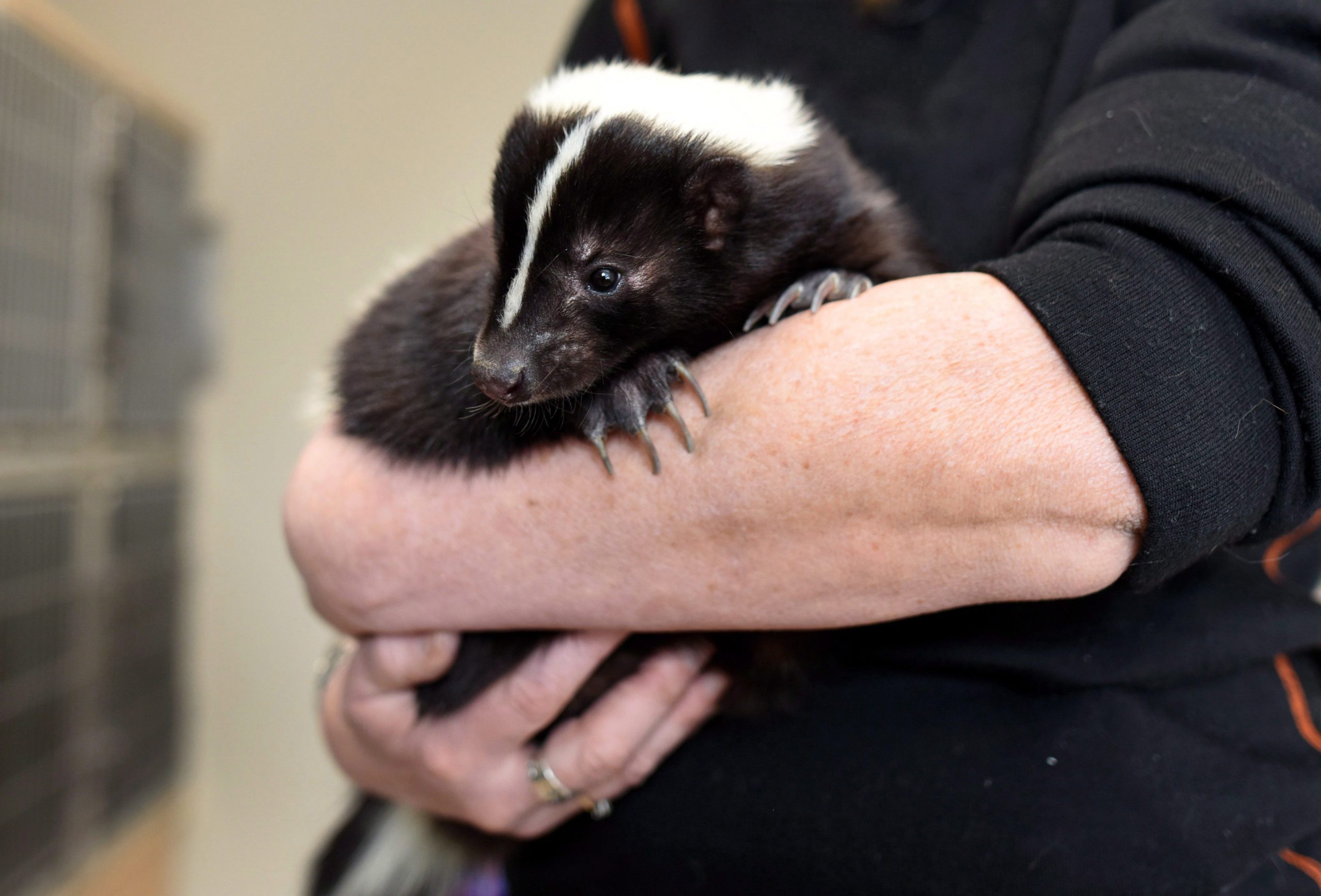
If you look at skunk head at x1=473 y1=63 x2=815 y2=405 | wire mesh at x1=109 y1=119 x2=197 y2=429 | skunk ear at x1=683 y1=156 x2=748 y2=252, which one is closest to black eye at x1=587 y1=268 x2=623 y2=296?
Answer: skunk head at x1=473 y1=63 x2=815 y2=405

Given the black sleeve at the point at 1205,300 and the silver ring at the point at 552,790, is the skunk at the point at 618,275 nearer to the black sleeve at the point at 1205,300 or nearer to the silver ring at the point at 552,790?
the silver ring at the point at 552,790

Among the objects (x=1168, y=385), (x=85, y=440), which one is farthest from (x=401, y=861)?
(x=85, y=440)

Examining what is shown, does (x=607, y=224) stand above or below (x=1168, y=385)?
above

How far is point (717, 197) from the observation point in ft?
3.27

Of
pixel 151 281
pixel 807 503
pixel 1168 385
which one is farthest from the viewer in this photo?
pixel 151 281

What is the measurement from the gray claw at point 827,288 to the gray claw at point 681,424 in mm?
175

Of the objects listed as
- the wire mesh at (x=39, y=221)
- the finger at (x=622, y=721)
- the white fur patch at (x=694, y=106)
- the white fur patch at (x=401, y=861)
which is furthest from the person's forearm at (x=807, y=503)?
the wire mesh at (x=39, y=221)

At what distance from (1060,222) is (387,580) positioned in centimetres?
75

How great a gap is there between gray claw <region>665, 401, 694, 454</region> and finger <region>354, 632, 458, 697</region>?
1.27 feet

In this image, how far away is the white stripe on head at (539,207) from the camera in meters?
0.93

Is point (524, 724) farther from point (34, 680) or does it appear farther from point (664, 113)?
point (34, 680)

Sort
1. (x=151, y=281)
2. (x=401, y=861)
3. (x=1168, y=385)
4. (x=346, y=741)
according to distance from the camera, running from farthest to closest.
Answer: (x=151, y=281) < (x=401, y=861) < (x=346, y=741) < (x=1168, y=385)

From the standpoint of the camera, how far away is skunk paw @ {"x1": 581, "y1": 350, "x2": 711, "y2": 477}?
86 cm

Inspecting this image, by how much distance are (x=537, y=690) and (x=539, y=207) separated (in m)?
0.53
